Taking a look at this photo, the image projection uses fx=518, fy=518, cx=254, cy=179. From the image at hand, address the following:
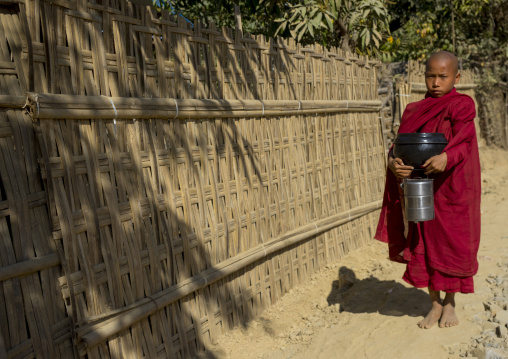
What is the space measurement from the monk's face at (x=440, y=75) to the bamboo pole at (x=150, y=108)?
4.93 feet

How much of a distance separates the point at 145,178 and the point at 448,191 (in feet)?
6.75

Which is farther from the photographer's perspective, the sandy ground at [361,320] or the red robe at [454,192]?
the sandy ground at [361,320]

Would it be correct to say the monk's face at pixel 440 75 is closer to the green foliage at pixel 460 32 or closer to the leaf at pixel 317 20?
the leaf at pixel 317 20

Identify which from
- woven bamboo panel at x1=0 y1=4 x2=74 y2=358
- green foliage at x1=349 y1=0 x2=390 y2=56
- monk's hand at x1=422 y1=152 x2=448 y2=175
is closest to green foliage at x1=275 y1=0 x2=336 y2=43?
green foliage at x1=349 y1=0 x2=390 y2=56

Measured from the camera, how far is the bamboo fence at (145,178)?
105 inches

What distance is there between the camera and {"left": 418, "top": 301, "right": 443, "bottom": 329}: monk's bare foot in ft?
12.3

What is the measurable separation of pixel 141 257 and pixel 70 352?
71 cm

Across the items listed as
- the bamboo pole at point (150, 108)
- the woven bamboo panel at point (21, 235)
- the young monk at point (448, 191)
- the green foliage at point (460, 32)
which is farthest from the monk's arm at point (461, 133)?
the green foliage at point (460, 32)

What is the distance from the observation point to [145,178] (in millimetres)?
3383

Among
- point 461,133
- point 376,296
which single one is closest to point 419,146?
point 461,133

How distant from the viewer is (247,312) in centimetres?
440

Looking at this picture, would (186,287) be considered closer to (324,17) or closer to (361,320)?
(361,320)

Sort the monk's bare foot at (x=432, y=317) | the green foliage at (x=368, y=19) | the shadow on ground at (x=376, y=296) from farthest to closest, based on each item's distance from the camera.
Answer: the green foliage at (x=368, y=19) → the shadow on ground at (x=376, y=296) → the monk's bare foot at (x=432, y=317)

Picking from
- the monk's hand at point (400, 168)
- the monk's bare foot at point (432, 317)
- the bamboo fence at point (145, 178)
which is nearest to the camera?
the bamboo fence at point (145, 178)
